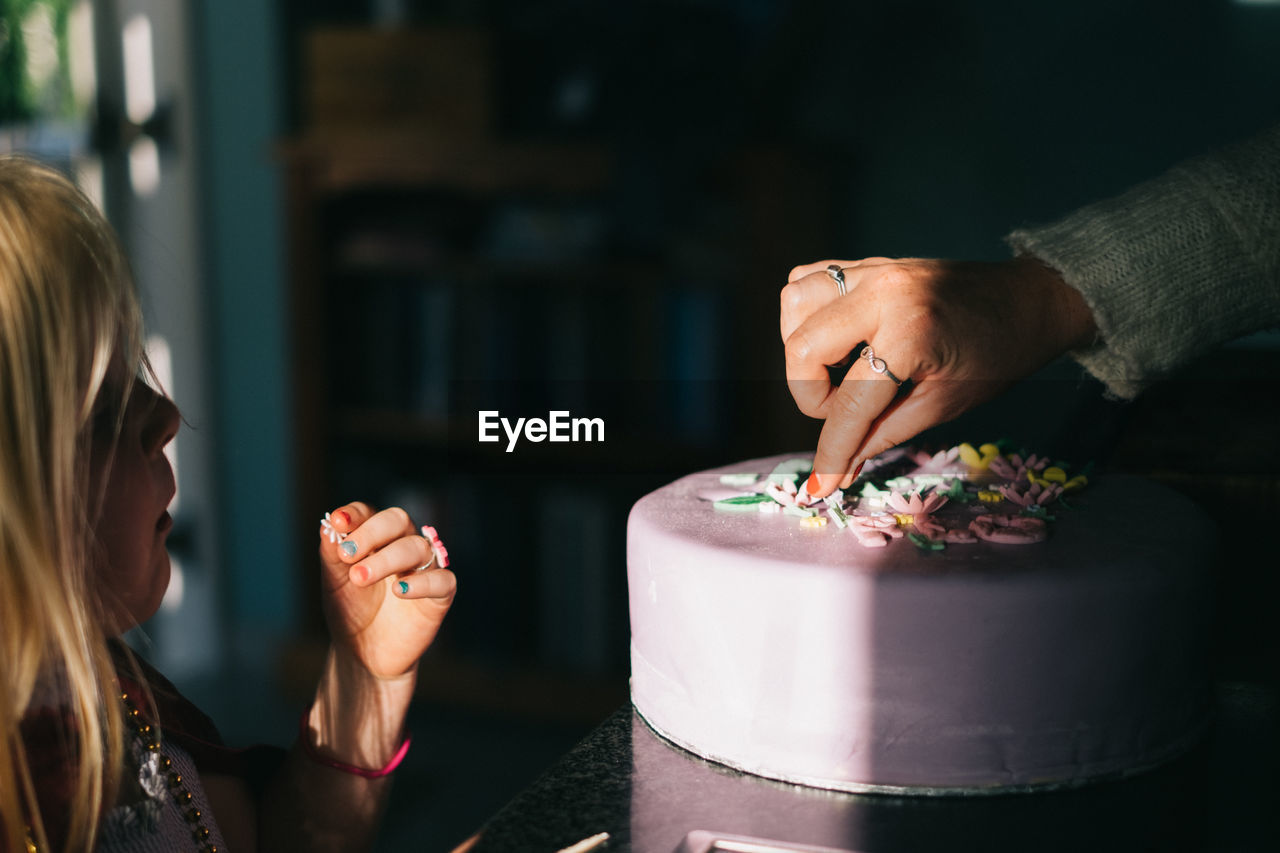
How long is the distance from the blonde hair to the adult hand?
46cm

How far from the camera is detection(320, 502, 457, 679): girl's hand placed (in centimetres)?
83

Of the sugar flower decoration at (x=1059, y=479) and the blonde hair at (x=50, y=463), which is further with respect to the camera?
the sugar flower decoration at (x=1059, y=479)

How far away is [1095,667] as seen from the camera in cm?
70

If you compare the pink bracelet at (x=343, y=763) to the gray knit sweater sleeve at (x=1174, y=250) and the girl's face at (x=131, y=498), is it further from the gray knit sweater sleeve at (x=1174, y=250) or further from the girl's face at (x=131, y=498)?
the gray knit sweater sleeve at (x=1174, y=250)

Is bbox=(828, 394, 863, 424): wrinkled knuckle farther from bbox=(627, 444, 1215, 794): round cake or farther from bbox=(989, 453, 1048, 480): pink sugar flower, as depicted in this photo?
bbox=(989, 453, 1048, 480): pink sugar flower

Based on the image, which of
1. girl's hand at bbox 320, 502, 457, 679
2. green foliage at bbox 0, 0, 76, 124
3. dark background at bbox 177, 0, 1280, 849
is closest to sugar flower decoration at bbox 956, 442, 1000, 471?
girl's hand at bbox 320, 502, 457, 679

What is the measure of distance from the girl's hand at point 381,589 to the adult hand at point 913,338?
30 cm

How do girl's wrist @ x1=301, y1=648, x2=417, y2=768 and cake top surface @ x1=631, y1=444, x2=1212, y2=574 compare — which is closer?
cake top surface @ x1=631, y1=444, x2=1212, y2=574

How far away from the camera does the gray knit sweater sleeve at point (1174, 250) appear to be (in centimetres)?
85

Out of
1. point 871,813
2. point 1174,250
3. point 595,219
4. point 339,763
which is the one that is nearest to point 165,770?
point 339,763

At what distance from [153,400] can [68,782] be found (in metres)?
0.24

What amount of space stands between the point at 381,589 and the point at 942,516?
17.3 inches

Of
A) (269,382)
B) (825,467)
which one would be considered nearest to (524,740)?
(269,382)

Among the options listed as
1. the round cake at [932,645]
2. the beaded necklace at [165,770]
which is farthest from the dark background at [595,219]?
the beaded necklace at [165,770]
